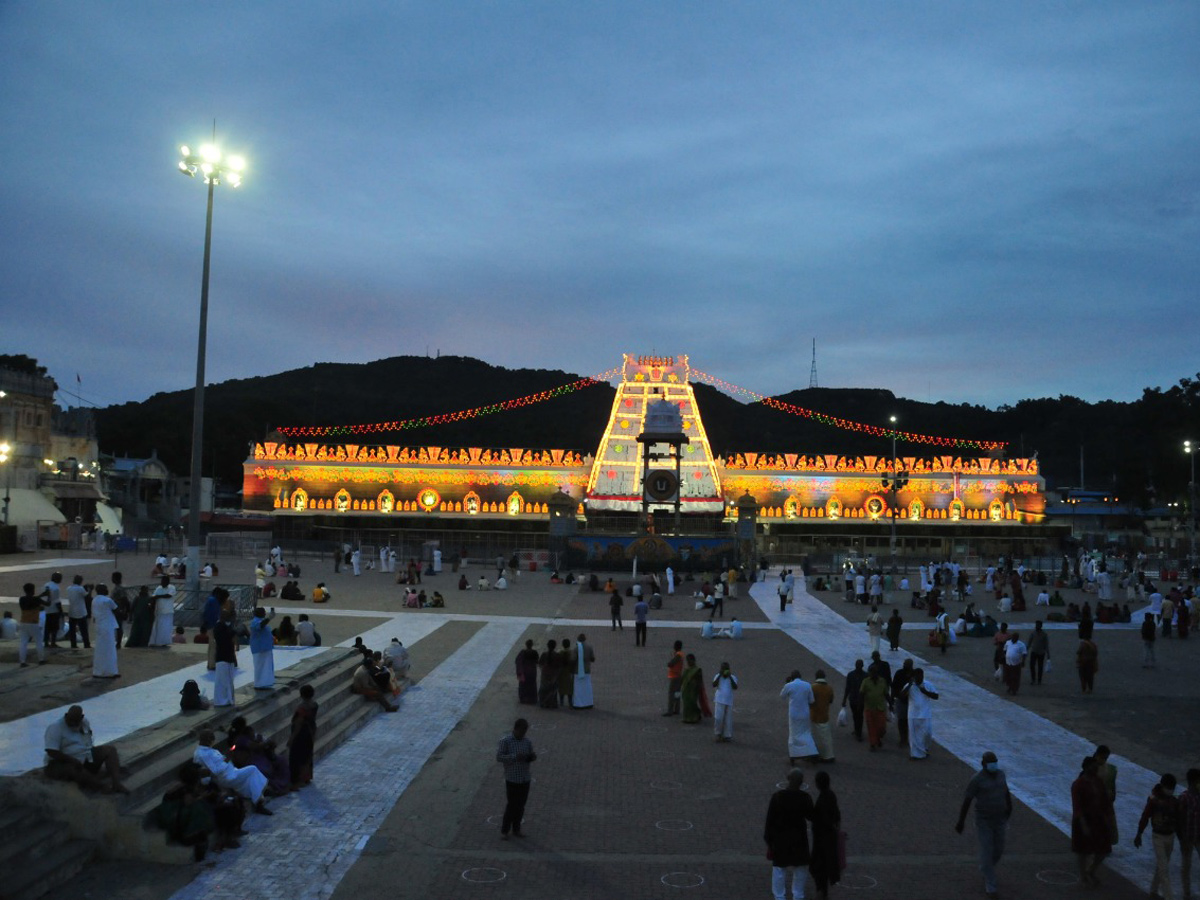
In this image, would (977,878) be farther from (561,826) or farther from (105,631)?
(105,631)

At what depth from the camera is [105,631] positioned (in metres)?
13.2

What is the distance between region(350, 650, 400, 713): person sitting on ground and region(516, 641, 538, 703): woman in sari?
206 cm

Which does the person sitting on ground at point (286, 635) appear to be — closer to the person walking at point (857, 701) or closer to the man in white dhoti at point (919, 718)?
the person walking at point (857, 701)

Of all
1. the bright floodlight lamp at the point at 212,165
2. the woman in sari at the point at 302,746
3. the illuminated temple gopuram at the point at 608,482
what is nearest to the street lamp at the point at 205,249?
the bright floodlight lamp at the point at 212,165

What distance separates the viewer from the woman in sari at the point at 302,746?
10.9 meters

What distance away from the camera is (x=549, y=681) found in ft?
50.7

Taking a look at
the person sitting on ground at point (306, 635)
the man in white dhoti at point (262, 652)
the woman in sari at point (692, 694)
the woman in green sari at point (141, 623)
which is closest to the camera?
the man in white dhoti at point (262, 652)

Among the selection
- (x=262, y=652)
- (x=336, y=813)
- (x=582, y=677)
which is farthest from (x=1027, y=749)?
(x=262, y=652)

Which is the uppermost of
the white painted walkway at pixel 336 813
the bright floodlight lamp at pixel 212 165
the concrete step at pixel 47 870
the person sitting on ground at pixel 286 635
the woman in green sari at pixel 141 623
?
the bright floodlight lamp at pixel 212 165

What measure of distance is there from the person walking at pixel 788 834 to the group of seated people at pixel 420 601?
21.7 metres

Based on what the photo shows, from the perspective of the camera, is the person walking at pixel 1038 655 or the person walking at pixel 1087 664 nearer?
the person walking at pixel 1087 664

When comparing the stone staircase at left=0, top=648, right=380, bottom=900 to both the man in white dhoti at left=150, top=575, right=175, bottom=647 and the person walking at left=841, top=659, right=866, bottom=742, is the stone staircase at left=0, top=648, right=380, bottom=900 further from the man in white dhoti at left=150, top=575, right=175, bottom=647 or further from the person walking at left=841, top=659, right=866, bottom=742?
the person walking at left=841, top=659, right=866, bottom=742

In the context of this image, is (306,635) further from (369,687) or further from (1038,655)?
(1038,655)

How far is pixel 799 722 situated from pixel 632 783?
233cm
